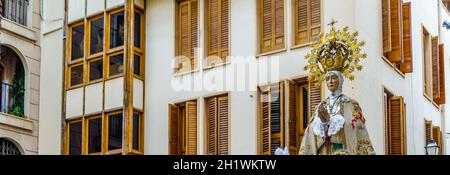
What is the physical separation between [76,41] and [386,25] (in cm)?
813

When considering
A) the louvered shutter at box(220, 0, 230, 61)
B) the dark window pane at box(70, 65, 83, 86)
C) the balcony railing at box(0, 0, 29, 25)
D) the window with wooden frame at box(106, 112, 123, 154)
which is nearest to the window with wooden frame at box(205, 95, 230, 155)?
the louvered shutter at box(220, 0, 230, 61)

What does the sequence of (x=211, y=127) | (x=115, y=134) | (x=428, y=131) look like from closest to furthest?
(x=211, y=127), (x=115, y=134), (x=428, y=131)

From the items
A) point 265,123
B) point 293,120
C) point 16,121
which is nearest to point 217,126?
point 265,123

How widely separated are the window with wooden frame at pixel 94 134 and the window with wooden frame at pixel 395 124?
22.4ft

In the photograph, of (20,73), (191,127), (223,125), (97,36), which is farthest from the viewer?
(20,73)

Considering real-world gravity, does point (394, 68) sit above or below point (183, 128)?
above

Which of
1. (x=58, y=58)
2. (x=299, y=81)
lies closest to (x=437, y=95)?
(x=299, y=81)

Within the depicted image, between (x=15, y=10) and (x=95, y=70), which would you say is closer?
(x=95, y=70)

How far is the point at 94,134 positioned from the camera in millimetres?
27812

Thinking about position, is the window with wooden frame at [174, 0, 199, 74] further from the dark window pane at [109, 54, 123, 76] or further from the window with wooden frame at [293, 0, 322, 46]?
the window with wooden frame at [293, 0, 322, 46]

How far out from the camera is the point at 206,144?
2623 centimetres

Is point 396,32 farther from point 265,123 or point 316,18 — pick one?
point 265,123

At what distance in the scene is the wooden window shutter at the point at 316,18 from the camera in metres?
24.4
